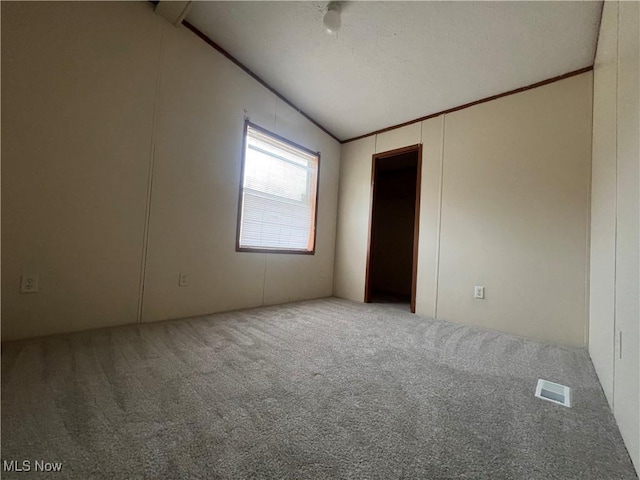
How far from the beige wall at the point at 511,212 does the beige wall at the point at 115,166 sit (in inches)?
85.7

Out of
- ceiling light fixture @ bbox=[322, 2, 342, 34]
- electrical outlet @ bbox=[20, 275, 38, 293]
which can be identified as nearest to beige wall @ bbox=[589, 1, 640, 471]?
ceiling light fixture @ bbox=[322, 2, 342, 34]

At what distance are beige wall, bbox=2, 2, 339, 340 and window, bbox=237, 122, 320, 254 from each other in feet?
0.49

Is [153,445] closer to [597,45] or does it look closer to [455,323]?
[455,323]

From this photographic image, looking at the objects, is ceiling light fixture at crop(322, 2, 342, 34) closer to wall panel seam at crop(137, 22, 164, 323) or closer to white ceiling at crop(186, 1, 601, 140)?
white ceiling at crop(186, 1, 601, 140)

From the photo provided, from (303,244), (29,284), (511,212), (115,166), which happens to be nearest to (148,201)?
(115,166)

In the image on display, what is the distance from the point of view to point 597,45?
1.95 m

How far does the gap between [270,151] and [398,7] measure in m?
1.81

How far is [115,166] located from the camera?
201 cm

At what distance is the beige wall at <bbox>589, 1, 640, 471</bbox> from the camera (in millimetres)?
1019

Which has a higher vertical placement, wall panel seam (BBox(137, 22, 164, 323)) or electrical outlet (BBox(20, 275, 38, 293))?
wall panel seam (BBox(137, 22, 164, 323))

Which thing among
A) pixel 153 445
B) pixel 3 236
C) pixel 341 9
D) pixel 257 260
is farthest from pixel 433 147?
pixel 3 236

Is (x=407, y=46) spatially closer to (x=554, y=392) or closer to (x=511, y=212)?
(x=511, y=212)

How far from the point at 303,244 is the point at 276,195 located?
2.59 feet

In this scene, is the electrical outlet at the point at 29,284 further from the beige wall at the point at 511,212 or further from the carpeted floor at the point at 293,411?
the beige wall at the point at 511,212
